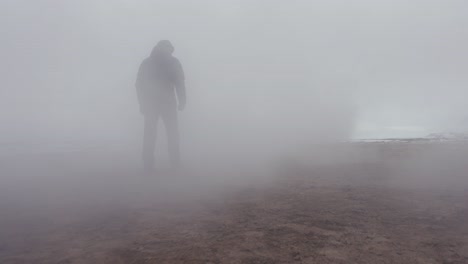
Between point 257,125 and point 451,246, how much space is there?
1241cm

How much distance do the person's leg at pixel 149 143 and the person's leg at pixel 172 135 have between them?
0.16 metres

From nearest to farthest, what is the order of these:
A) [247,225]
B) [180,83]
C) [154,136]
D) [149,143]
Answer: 1. [247,225]
2. [149,143]
3. [154,136]
4. [180,83]

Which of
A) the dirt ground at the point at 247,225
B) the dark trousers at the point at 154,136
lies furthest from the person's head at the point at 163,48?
the dirt ground at the point at 247,225

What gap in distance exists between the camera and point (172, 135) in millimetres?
5750

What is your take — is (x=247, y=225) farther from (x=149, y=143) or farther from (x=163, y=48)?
(x=163, y=48)

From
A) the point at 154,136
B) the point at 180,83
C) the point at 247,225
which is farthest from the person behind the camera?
the point at 180,83

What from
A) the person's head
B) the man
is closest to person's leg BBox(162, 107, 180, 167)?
the man

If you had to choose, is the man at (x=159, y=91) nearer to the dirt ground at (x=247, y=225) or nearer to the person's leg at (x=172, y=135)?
the person's leg at (x=172, y=135)

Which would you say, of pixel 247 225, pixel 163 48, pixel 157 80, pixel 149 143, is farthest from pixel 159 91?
pixel 247 225

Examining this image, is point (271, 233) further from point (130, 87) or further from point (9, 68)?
point (9, 68)

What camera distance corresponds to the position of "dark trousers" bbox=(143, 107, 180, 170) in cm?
552

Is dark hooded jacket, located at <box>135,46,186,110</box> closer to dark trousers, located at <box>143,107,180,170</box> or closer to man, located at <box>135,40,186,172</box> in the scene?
man, located at <box>135,40,186,172</box>

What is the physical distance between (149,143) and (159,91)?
702 millimetres

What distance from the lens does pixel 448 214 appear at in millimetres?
→ 2779
